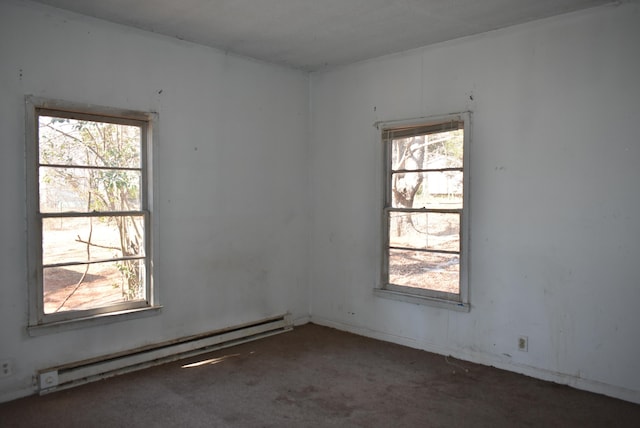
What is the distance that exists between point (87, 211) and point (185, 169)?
2.94 ft

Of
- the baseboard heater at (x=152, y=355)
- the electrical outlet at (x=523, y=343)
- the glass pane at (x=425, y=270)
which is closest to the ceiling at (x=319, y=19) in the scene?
the glass pane at (x=425, y=270)

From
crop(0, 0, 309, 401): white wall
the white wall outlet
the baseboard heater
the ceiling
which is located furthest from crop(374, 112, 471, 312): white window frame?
the white wall outlet

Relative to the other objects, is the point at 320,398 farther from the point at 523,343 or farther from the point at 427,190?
the point at 427,190

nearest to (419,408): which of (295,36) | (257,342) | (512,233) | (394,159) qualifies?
(512,233)

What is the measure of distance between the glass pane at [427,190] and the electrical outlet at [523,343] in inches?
46.5

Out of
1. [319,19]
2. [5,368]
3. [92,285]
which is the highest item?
[319,19]

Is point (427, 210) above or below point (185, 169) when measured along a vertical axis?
below

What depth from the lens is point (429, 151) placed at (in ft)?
14.7

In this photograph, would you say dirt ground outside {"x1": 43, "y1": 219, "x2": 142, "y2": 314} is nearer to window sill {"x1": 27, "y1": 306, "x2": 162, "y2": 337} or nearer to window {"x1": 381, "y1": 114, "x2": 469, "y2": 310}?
window sill {"x1": 27, "y1": 306, "x2": 162, "y2": 337}

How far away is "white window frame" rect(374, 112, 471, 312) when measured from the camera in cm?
422

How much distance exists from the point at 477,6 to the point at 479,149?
3.79 ft

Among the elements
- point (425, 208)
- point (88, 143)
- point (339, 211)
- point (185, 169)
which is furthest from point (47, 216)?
point (425, 208)

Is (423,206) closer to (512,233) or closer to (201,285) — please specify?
(512,233)

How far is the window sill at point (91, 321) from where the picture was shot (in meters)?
3.54
